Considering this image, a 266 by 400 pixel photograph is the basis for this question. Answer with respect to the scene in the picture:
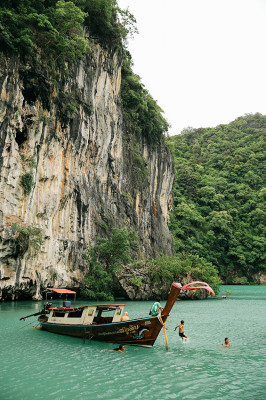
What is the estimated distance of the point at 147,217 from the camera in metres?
41.2

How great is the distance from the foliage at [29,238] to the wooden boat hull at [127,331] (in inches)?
304

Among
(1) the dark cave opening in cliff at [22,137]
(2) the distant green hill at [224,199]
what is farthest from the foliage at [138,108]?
(1) the dark cave opening in cliff at [22,137]

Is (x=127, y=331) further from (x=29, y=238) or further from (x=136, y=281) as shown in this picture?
(x=136, y=281)

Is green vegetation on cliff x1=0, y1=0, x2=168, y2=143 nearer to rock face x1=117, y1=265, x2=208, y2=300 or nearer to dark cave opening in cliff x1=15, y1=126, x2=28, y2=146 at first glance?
dark cave opening in cliff x1=15, y1=126, x2=28, y2=146

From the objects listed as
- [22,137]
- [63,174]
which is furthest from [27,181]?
[63,174]

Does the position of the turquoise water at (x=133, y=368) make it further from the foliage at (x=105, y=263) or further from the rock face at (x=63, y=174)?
the foliage at (x=105, y=263)

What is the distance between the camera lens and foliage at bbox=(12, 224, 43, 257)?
61.9 ft

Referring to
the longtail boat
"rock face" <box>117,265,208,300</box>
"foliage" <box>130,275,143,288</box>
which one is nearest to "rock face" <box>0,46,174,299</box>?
"rock face" <box>117,265,208,300</box>

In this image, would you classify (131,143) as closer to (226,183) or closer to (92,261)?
(92,261)

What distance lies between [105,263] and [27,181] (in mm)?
11257

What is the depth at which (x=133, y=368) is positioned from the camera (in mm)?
9117

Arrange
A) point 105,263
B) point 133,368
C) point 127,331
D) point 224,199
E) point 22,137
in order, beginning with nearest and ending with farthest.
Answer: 1. point 133,368
2. point 127,331
3. point 22,137
4. point 105,263
5. point 224,199

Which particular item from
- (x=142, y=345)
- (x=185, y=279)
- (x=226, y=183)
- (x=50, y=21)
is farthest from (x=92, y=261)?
(x=226, y=183)

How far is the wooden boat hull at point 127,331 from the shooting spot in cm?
1138
